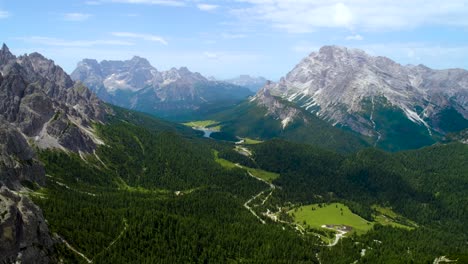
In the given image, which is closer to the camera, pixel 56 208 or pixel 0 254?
pixel 0 254

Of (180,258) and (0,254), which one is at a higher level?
(0,254)

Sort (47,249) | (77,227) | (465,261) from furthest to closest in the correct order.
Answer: (77,227), (465,261), (47,249)

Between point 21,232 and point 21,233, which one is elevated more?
point 21,232

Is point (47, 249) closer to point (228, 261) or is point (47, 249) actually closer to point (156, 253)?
point (156, 253)

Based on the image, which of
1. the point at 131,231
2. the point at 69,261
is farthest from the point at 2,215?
the point at 131,231

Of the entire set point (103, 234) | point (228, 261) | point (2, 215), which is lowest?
point (228, 261)

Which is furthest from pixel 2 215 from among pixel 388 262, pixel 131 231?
pixel 388 262

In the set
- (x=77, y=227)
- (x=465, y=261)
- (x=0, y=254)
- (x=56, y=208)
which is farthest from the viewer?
(x=56, y=208)

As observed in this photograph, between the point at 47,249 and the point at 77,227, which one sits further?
the point at 77,227

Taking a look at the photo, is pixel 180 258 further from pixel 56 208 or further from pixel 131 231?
pixel 56 208
